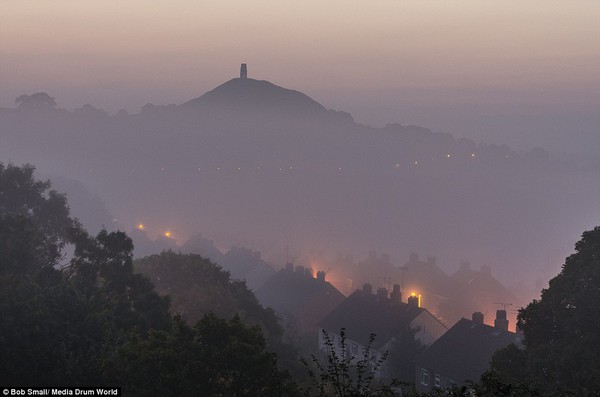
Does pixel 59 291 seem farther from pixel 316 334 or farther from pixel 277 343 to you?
→ pixel 316 334

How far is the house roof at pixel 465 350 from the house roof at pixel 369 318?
17.5ft

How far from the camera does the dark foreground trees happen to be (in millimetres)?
24469

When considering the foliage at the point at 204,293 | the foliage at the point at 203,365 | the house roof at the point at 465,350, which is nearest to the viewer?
the foliage at the point at 203,365

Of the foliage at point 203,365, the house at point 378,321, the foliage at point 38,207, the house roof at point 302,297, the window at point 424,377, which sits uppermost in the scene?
the foliage at point 38,207

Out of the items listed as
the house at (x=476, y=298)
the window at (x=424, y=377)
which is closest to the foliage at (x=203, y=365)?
the window at (x=424, y=377)

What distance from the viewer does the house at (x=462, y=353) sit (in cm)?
5194

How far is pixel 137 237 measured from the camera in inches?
5792

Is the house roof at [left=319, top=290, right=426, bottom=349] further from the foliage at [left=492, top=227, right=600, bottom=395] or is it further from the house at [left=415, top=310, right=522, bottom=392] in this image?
the foliage at [left=492, top=227, right=600, bottom=395]

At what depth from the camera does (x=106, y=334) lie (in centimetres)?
3125

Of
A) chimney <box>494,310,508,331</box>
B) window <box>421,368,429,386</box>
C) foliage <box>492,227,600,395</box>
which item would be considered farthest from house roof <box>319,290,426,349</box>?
foliage <box>492,227,600,395</box>

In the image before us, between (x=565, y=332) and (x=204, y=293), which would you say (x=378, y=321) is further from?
(x=565, y=332)

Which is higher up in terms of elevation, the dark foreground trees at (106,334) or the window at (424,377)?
the dark foreground trees at (106,334)

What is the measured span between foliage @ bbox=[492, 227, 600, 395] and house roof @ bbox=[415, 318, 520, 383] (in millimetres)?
16691

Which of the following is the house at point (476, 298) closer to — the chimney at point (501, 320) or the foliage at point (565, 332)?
the chimney at point (501, 320)
